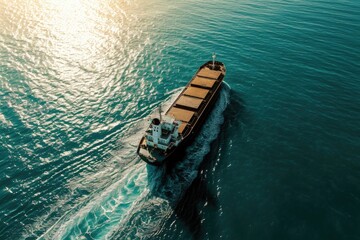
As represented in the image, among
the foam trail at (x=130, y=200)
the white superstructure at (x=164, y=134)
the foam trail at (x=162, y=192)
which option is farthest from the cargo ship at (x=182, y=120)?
the foam trail at (x=130, y=200)

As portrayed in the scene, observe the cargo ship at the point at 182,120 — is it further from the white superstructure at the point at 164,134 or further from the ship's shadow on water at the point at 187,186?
the ship's shadow on water at the point at 187,186

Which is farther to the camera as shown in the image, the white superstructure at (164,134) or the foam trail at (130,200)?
the white superstructure at (164,134)

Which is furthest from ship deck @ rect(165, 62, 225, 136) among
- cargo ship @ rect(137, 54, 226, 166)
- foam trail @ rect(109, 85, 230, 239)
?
foam trail @ rect(109, 85, 230, 239)

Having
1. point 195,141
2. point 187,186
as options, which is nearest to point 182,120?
point 195,141

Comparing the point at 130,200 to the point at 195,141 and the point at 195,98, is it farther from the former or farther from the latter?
the point at 195,98

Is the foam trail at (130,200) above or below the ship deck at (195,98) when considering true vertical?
below

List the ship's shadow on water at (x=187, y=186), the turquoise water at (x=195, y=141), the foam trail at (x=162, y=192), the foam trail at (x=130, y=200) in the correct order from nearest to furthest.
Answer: the foam trail at (x=130, y=200)
the foam trail at (x=162, y=192)
the turquoise water at (x=195, y=141)
the ship's shadow on water at (x=187, y=186)

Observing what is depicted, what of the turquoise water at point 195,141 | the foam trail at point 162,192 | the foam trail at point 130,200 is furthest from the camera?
the turquoise water at point 195,141
